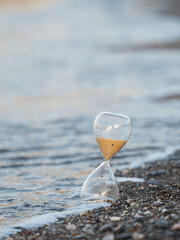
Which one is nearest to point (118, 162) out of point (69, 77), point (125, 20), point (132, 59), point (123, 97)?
point (123, 97)

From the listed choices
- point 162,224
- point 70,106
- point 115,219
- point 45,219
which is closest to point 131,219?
point 115,219

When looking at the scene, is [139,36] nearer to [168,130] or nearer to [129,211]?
[168,130]

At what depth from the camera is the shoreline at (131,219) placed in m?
3.56

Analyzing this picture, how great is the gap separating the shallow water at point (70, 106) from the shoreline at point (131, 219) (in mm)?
484

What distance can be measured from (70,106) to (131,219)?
762cm

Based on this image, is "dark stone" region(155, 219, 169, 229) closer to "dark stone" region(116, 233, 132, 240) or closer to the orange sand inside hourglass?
"dark stone" region(116, 233, 132, 240)

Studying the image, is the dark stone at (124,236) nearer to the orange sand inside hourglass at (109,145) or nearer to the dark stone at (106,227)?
the dark stone at (106,227)

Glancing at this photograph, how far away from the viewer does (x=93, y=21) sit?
35.6 m

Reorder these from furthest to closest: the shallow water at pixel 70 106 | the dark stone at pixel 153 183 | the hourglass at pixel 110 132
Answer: the shallow water at pixel 70 106
the dark stone at pixel 153 183
the hourglass at pixel 110 132

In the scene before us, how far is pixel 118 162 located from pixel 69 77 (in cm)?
913

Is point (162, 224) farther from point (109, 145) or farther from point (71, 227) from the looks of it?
point (109, 145)

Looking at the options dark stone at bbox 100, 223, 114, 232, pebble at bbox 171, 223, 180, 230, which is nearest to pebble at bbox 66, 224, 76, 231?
dark stone at bbox 100, 223, 114, 232

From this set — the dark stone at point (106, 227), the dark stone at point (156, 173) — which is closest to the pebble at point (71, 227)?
the dark stone at point (106, 227)

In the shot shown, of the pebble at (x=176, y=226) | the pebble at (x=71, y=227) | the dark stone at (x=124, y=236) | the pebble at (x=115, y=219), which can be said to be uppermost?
the pebble at (x=176, y=226)
